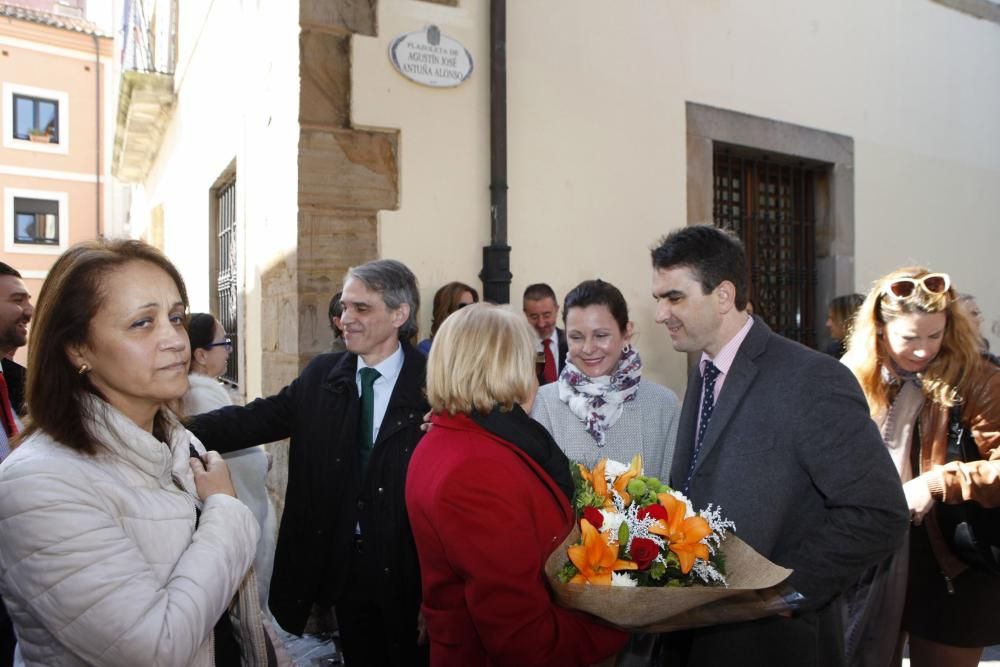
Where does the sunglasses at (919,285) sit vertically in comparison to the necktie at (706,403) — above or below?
above

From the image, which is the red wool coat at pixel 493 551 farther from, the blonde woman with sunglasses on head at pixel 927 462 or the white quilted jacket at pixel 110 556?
the blonde woman with sunglasses on head at pixel 927 462

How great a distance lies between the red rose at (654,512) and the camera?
1705 mm

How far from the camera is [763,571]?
1618 mm

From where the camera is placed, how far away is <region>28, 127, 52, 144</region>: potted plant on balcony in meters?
23.6

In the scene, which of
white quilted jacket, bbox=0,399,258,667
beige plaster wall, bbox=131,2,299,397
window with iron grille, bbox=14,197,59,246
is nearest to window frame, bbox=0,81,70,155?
window with iron grille, bbox=14,197,59,246

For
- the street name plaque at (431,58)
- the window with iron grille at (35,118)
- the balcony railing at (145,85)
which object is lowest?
the street name plaque at (431,58)

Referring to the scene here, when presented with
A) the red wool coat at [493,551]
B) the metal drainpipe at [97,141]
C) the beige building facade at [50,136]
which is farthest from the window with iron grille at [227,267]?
the metal drainpipe at [97,141]

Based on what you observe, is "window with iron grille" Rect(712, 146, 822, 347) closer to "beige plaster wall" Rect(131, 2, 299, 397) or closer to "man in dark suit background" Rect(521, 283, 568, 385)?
"man in dark suit background" Rect(521, 283, 568, 385)

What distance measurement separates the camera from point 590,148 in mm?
5312

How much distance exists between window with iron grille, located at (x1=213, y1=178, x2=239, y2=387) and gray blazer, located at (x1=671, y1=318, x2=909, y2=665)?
5062mm

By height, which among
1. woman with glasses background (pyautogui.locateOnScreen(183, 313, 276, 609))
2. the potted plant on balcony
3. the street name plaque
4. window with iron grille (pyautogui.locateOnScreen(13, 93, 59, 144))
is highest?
window with iron grille (pyautogui.locateOnScreen(13, 93, 59, 144))

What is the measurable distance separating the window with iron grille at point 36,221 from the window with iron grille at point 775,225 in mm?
24064

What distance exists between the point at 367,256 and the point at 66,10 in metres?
30.4

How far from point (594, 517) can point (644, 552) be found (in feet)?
0.57
